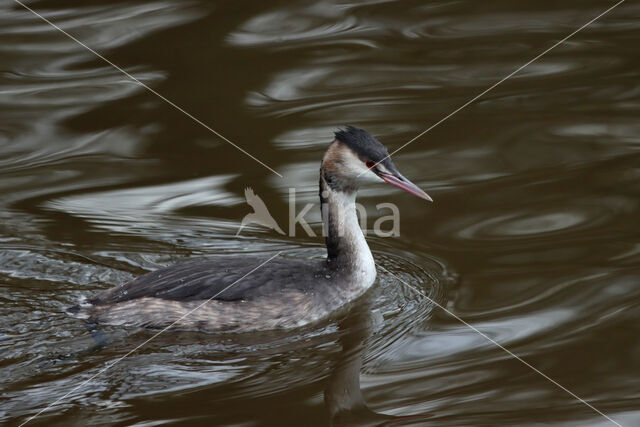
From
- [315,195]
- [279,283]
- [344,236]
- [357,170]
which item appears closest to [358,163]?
[357,170]

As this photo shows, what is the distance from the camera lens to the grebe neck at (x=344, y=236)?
652 centimetres

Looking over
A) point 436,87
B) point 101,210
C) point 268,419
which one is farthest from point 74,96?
point 268,419

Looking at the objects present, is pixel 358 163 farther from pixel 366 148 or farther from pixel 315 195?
pixel 315 195

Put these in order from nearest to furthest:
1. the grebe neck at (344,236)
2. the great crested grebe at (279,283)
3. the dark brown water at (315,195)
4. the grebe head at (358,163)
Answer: the dark brown water at (315,195), the great crested grebe at (279,283), the grebe head at (358,163), the grebe neck at (344,236)

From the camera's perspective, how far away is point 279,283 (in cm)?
622

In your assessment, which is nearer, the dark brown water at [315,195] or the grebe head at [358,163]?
the dark brown water at [315,195]

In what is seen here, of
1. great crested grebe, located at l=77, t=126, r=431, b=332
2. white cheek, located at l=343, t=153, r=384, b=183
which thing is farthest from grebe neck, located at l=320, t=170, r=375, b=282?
white cheek, located at l=343, t=153, r=384, b=183

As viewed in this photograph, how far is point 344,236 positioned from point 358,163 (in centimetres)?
50

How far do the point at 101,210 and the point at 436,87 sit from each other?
3.32 m

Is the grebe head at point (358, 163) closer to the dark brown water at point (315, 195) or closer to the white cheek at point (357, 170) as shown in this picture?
the white cheek at point (357, 170)

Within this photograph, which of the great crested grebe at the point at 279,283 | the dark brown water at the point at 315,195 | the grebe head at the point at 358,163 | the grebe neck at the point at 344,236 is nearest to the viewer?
the dark brown water at the point at 315,195

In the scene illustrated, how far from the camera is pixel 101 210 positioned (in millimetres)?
7664

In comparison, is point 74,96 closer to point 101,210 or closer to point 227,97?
point 227,97

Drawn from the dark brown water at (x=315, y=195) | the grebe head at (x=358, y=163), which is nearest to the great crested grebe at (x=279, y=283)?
the grebe head at (x=358, y=163)
